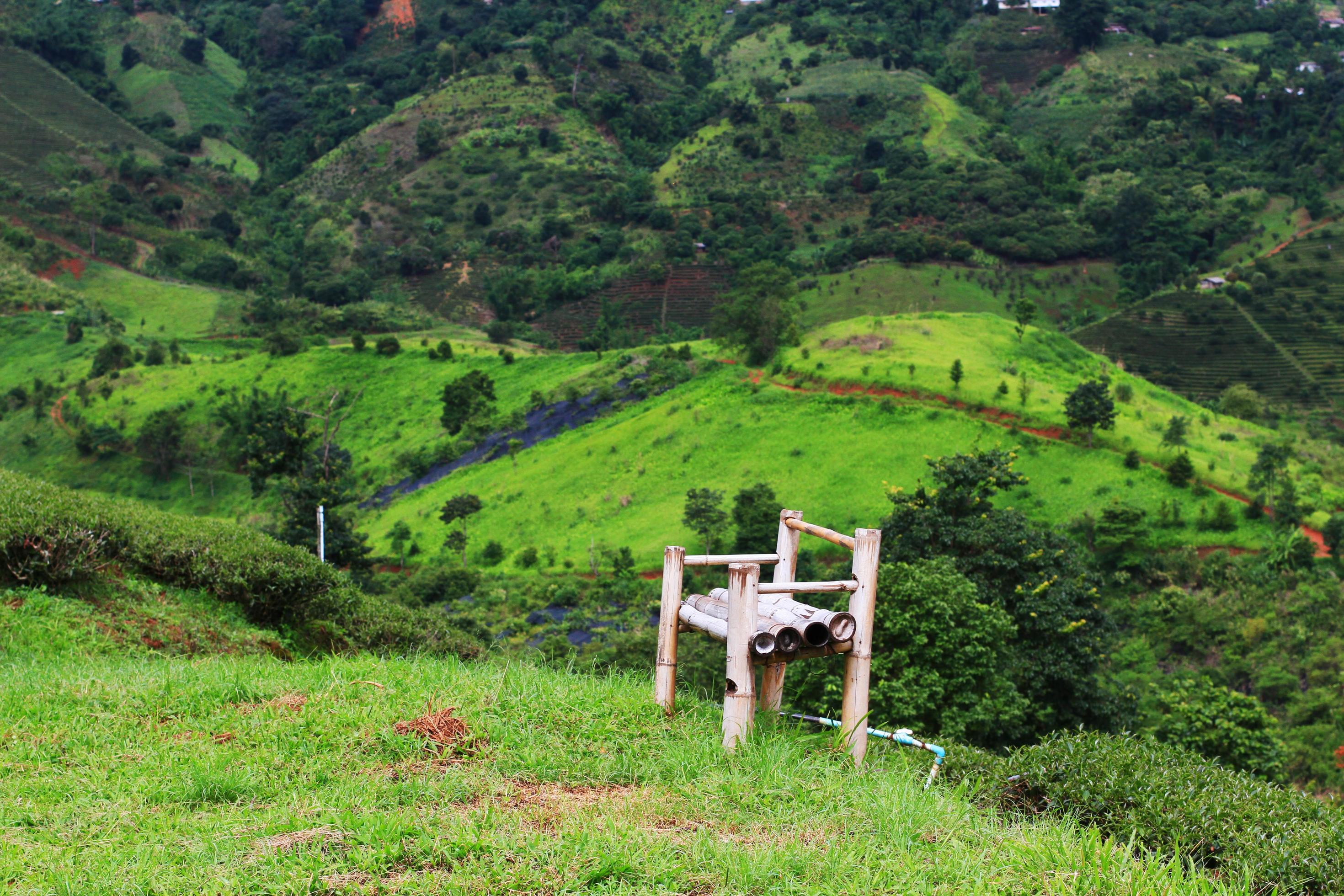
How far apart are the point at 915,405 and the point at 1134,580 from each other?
860cm

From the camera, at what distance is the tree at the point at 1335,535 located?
2502 centimetres

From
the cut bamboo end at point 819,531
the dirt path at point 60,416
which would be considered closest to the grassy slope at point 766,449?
the dirt path at point 60,416

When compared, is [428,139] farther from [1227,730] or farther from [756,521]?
[1227,730]

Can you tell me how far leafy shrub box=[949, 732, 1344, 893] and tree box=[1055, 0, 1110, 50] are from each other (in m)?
105

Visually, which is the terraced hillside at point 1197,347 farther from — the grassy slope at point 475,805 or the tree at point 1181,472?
the grassy slope at point 475,805

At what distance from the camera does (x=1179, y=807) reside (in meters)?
4.77

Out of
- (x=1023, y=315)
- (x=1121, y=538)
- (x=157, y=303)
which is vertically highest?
(x=1023, y=315)

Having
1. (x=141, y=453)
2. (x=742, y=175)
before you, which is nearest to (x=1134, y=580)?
(x=141, y=453)

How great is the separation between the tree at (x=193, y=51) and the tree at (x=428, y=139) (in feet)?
137

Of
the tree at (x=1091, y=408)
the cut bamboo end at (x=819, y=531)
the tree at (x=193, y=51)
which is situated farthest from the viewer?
the tree at (x=193, y=51)

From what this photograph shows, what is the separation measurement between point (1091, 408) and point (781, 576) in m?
24.9

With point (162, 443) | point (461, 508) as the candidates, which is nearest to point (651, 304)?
point (162, 443)

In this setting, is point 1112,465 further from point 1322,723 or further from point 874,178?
point 874,178

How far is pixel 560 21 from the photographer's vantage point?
109312 mm
